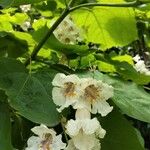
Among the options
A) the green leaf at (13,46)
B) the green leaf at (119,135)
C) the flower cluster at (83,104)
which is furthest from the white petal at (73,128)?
the green leaf at (13,46)

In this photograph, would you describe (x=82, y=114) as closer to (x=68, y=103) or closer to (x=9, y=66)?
(x=68, y=103)

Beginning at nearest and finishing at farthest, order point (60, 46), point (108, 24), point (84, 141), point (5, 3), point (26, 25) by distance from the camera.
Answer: point (84, 141)
point (5, 3)
point (60, 46)
point (108, 24)
point (26, 25)

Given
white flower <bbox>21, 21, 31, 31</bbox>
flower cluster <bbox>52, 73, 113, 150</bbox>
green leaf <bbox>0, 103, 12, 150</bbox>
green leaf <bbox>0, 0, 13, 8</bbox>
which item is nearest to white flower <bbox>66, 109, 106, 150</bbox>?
flower cluster <bbox>52, 73, 113, 150</bbox>

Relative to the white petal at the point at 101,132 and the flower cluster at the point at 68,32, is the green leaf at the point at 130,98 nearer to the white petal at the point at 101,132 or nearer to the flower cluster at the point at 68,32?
the white petal at the point at 101,132

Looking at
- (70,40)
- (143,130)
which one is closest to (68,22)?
(70,40)

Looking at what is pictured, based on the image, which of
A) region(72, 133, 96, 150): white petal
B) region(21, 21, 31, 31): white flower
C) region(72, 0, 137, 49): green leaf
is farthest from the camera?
region(21, 21, 31, 31): white flower

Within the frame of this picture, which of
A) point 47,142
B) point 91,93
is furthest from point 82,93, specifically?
point 47,142

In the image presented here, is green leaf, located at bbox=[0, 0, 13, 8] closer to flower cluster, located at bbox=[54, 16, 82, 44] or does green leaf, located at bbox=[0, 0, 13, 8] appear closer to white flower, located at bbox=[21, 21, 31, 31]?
flower cluster, located at bbox=[54, 16, 82, 44]
